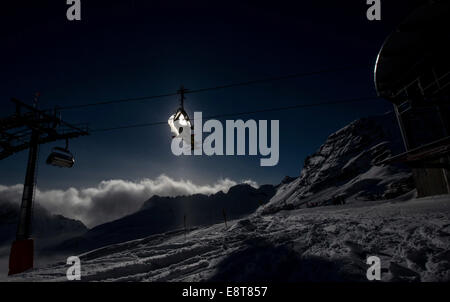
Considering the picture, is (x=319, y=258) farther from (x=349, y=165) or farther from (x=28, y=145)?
(x=349, y=165)

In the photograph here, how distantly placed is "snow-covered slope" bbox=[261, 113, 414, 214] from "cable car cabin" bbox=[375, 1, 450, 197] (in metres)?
75.3

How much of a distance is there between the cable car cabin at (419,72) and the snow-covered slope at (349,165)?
2964 inches

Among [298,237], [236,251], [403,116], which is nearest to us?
[236,251]

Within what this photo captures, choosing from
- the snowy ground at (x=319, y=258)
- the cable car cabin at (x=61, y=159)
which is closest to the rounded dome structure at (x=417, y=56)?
the snowy ground at (x=319, y=258)

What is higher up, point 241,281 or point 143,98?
point 143,98

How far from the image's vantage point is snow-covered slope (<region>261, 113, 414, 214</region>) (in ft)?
279

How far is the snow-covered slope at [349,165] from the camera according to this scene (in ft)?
279

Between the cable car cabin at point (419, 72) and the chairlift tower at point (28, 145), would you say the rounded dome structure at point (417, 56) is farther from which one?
the chairlift tower at point (28, 145)

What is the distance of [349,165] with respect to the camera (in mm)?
129250

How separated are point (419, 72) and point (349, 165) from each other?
Answer: 137358 mm
